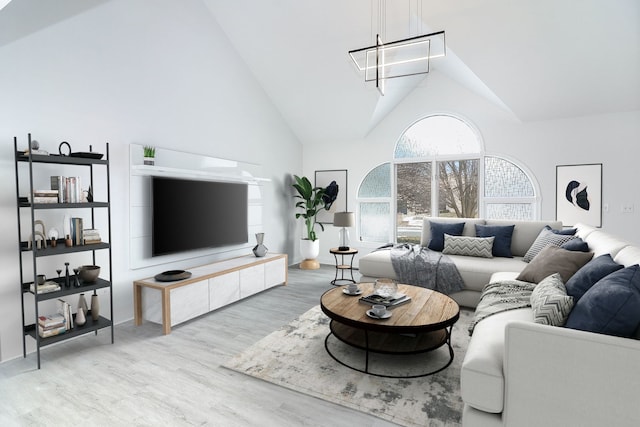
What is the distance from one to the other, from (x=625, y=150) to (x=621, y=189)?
521 millimetres

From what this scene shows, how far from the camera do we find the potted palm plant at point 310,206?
5.96m

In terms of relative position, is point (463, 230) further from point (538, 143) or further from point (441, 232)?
point (538, 143)

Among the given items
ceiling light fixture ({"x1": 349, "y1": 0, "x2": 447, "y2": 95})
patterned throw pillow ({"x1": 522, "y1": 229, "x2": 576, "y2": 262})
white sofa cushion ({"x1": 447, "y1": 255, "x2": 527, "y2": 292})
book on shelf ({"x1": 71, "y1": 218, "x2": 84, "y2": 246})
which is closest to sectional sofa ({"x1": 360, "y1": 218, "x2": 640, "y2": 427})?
white sofa cushion ({"x1": 447, "y1": 255, "x2": 527, "y2": 292})

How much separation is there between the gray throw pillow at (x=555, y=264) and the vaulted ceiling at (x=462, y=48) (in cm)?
233

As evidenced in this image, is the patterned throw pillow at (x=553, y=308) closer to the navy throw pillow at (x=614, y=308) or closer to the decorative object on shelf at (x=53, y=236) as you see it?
the navy throw pillow at (x=614, y=308)

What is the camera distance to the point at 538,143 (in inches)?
195

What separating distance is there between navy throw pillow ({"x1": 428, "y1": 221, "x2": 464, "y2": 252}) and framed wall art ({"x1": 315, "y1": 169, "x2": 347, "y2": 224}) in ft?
6.81

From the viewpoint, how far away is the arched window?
520cm

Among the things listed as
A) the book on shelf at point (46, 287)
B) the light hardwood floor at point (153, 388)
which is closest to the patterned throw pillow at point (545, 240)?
the light hardwood floor at point (153, 388)

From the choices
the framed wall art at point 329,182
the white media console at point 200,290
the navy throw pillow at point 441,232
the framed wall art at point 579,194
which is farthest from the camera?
the framed wall art at point 329,182

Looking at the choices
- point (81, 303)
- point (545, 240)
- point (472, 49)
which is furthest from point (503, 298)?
point (81, 303)

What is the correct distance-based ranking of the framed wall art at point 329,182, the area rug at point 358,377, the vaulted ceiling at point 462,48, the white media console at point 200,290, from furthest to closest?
1. the framed wall art at point 329,182
2. the vaulted ceiling at point 462,48
3. the white media console at point 200,290
4. the area rug at point 358,377

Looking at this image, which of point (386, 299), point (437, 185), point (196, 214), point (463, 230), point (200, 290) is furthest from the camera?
point (437, 185)

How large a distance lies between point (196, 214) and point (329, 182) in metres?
2.97
